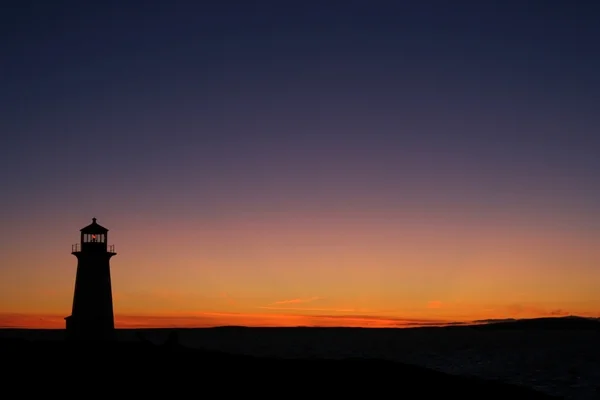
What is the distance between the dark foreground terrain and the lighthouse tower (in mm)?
14618

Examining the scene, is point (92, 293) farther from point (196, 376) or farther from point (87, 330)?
point (196, 376)

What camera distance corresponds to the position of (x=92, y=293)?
5028 cm

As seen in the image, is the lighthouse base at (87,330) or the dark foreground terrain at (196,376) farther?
the lighthouse base at (87,330)

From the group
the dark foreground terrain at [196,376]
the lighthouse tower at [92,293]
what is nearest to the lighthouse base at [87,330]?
the lighthouse tower at [92,293]

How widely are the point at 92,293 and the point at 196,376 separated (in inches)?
983

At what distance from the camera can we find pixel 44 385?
25.2 metres

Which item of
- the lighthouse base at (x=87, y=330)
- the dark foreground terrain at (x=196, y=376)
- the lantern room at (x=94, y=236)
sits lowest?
the dark foreground terrain at (x=196, y=376)

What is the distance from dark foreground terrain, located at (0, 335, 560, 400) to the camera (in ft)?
84.3

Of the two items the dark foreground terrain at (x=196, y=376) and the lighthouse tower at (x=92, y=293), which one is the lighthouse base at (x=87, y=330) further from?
the dark foreground terrain at (x=196, y=376)

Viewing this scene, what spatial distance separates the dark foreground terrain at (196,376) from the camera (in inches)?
1012

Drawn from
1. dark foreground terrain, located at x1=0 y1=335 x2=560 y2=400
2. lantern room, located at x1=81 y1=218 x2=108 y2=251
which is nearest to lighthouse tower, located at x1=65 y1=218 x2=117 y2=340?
lantern room, located at x1=81 y1=218 x2=108 y2=251

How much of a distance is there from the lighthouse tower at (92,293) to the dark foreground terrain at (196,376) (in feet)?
48.0

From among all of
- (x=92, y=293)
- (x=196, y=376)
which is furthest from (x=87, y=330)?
(x=196, y=376)

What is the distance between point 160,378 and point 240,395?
3.24 meters
